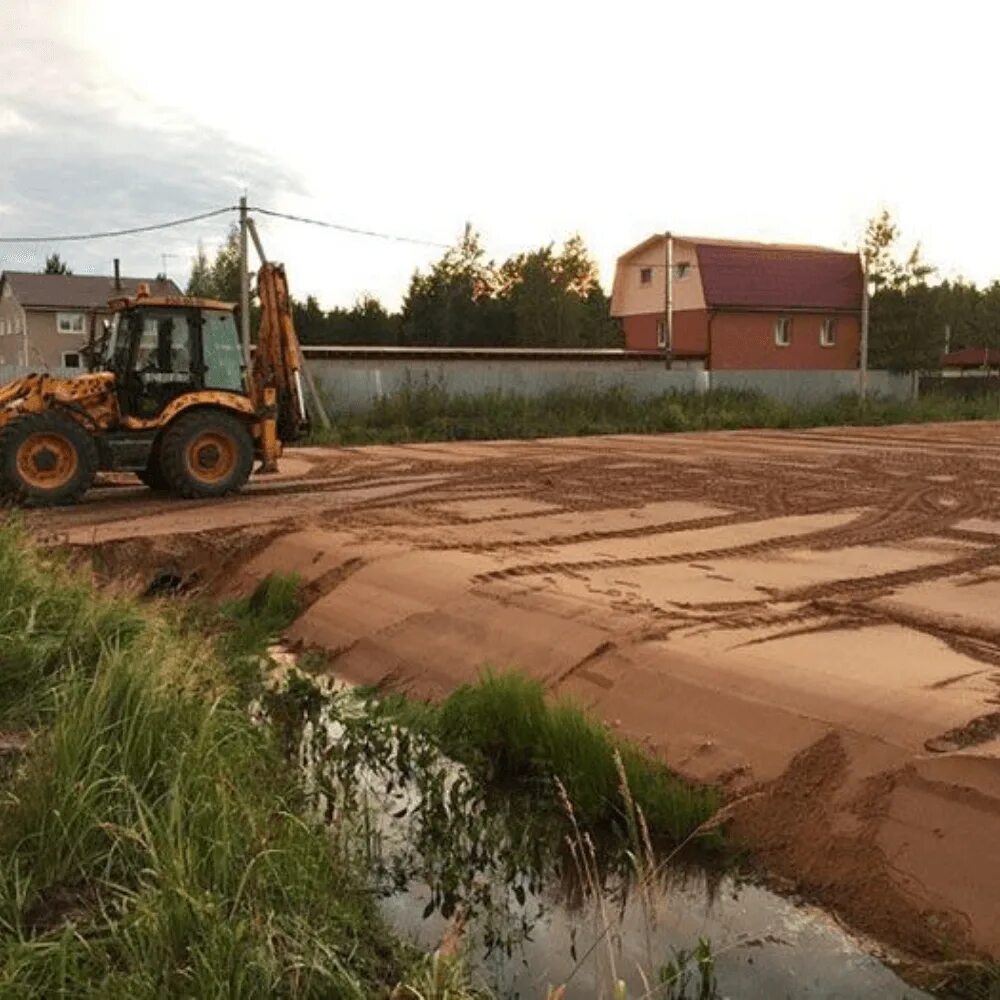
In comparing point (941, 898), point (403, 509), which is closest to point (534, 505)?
point (403, 509)

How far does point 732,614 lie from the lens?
8.12 m

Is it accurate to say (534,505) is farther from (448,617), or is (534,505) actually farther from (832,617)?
(832,617)

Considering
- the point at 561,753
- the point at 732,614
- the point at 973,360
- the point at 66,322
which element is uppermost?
the point at 66,322

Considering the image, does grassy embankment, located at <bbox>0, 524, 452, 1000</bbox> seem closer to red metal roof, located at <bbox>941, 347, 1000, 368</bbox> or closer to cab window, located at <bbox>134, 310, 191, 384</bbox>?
cab window, located at <bbox>134, 310, 191, 384</bbox>

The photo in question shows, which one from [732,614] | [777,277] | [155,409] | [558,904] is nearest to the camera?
[558,904]

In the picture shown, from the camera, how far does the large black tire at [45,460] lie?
13102 millimetres

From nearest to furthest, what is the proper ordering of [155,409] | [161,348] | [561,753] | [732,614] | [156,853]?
[156,853] < [561,753] < [732,614] < [161,348] < [155,409]

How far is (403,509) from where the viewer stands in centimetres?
1372

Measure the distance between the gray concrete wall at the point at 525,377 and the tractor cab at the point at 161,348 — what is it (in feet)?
44.5

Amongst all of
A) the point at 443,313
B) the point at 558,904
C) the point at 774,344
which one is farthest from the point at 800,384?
the point at 558,904

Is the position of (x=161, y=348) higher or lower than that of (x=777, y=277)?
lower

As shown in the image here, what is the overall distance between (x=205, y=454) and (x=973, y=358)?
52569 millimetres

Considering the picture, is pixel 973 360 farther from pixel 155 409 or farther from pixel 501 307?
pixel 155 409

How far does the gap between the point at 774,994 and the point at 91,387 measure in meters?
11.5
